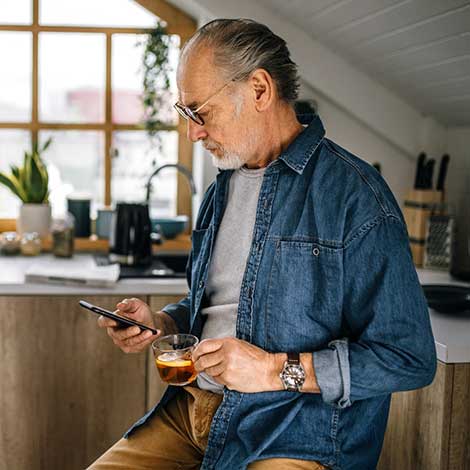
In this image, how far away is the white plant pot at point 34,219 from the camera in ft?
11.1

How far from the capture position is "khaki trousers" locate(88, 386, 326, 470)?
184 cm

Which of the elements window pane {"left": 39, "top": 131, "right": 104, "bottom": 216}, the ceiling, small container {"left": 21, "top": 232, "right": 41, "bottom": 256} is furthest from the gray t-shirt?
window pane {"left": 39, "top": 131, "right": 104, "bottom": 216}

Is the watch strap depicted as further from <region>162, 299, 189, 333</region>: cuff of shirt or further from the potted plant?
the potted plant

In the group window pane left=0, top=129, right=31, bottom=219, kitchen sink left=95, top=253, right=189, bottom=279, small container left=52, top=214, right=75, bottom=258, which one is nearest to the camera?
kitchen sink left=95, top=253, right=189, bottom=279

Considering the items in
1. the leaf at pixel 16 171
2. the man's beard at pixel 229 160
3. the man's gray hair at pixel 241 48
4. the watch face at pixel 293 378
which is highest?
the man's gray hair at pixel 241 48

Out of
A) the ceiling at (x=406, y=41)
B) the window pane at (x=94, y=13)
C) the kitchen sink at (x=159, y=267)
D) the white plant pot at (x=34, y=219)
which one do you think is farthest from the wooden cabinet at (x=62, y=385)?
the window pane at (x=94, y=13)

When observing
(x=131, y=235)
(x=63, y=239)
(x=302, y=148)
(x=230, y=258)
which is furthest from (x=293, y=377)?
(x=63, y=239)

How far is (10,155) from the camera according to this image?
3.70 m

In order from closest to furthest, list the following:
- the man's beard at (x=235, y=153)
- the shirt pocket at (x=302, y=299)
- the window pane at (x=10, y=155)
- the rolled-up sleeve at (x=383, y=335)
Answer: the rolled-up sleeve at (x=383, y=335)
the shirt pocket at (x=302, y=299)
the man's beard at (x=235, y=153)
the window pane at (x=10, y=155)

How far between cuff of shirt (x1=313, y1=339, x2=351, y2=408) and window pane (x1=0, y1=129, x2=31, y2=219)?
2442mm

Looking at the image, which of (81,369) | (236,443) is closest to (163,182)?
(81,369)

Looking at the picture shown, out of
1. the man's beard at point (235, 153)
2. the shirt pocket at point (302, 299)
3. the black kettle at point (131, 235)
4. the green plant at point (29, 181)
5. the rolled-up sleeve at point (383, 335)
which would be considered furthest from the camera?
the green plant at point (29, 181)

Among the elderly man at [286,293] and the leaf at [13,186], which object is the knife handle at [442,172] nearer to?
the elderly man at [286,293]

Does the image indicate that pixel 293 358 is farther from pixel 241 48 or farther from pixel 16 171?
pixel 16 171
